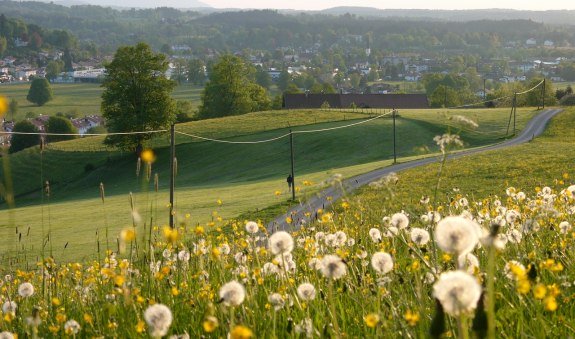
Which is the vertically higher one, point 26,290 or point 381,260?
point 381,260

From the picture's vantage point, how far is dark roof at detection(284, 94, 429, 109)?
113 m

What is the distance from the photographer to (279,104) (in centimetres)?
11681

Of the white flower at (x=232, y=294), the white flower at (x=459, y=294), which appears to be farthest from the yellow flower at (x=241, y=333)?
the white flower at (x=232, y=294)

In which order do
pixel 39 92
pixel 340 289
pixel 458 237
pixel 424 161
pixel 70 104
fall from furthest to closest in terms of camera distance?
pixel 70 104 < pixel 39 92 < pixel 424 161 < pixel 340 289 < pixel 458 237

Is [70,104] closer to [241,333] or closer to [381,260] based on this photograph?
[381,260]

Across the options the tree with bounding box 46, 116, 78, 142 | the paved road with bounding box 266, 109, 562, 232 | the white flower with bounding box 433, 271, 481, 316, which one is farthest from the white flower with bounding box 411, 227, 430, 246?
the tree with bounding box 46, 116, 78, 142

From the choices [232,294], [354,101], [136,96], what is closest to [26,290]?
[232,294]

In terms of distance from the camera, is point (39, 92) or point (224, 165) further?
point (39, 92)

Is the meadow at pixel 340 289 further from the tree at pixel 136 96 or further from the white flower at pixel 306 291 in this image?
the tree at pixel 136 96

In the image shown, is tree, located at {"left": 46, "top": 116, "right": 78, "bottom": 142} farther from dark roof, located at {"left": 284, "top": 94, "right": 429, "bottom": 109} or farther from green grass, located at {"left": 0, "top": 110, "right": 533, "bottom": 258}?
dark roof, located at {"left": 284, "top": 94, "right": 429, "bottom": 109}

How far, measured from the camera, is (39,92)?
6658 inches

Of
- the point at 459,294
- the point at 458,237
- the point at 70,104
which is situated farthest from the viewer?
the point at 70,104

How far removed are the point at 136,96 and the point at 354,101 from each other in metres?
53.1

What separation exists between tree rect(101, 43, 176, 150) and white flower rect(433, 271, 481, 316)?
64501 millimetres
